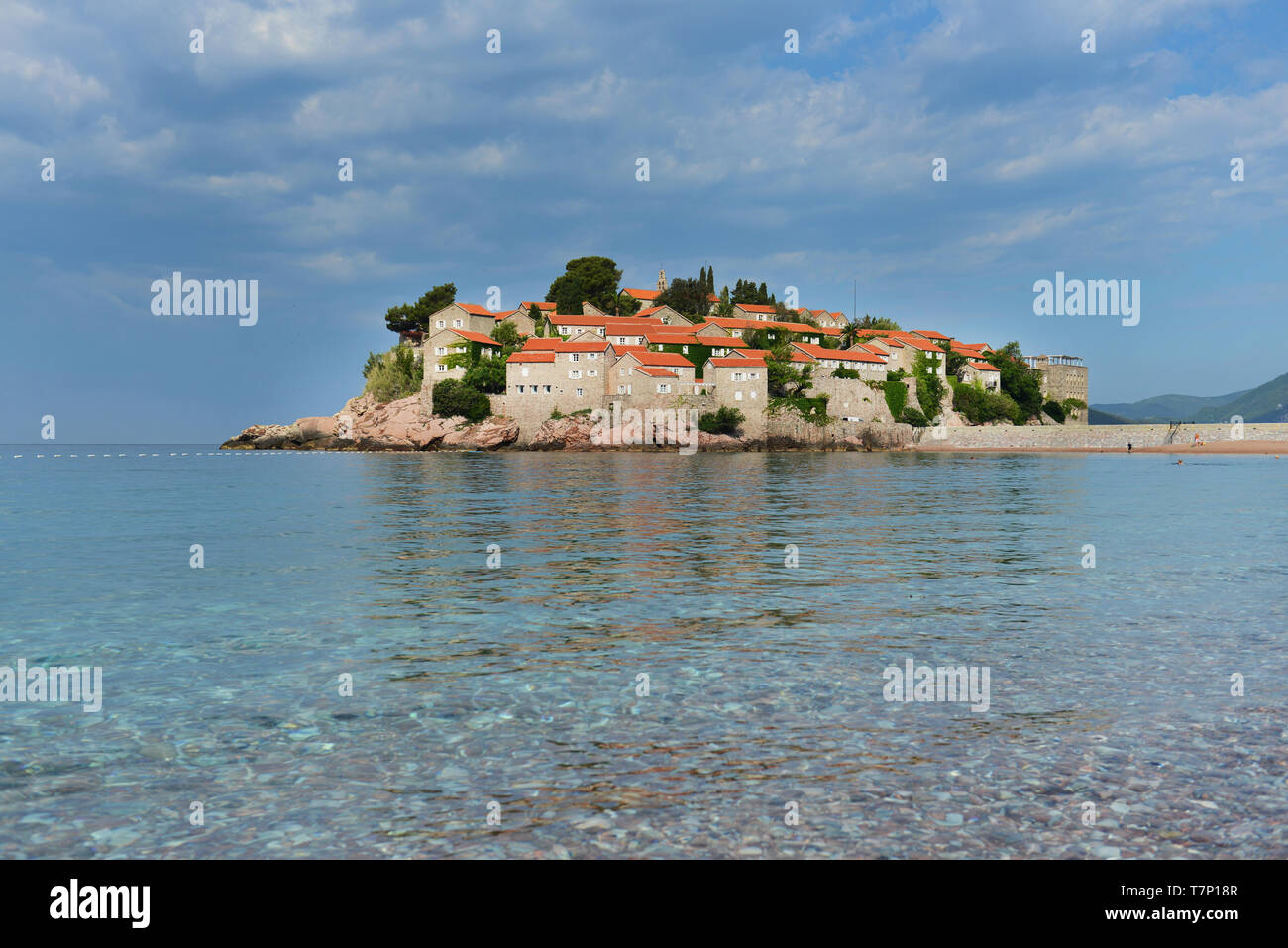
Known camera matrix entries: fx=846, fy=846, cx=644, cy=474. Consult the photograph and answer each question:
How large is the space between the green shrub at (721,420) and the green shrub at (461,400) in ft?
89.8

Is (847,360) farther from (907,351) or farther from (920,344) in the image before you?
(920,344)

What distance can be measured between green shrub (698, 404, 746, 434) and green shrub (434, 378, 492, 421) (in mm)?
27374

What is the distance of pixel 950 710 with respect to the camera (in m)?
7.48

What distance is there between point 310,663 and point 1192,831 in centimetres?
829

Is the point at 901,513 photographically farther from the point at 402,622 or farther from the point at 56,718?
the point at 56,718

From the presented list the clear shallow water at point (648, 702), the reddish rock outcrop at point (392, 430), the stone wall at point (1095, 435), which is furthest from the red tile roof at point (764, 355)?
the clear shallow water at point (648, 702)

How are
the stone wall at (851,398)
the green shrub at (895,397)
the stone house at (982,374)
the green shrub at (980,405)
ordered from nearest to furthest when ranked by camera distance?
the stone wall at (851,398) < the green shrub at (895,397) < the green shrub at (980,405) < the stone house at (982,374)

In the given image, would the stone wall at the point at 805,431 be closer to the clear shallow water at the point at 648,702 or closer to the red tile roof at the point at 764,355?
the red tile roof at the point at 764,355

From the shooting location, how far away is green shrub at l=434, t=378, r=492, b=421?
10494cm

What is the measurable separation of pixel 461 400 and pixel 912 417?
194 feet

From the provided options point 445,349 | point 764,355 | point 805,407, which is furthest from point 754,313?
point 445,349

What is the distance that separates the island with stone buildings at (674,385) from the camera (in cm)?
10000

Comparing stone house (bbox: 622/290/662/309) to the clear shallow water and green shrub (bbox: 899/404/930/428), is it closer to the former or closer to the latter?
green shrub (bbox: 899/404/930/428)

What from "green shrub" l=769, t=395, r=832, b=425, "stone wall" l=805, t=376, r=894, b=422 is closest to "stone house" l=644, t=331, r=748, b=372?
"green shrub" l=769, t=395, r=832, b=425
